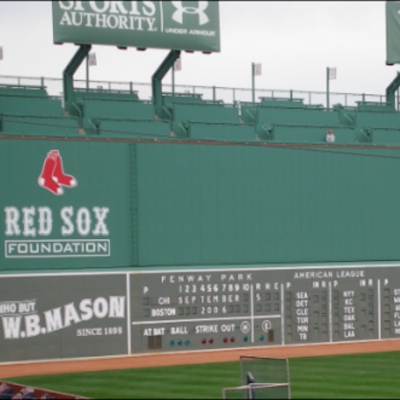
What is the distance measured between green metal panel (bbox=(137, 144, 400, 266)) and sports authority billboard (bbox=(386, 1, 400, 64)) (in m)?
6.60

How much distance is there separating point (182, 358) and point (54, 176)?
18.0 ft

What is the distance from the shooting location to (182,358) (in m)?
18.1

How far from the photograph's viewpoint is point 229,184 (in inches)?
768

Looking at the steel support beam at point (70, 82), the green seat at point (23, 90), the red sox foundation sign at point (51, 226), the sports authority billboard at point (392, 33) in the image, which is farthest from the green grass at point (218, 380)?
the sports authority billboard at point (392, 33)

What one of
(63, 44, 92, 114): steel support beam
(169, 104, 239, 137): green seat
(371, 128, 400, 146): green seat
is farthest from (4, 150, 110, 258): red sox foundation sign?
(371, 128, 400, 146): green seat

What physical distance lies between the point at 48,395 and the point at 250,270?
28.1ft

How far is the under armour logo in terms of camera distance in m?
23.6

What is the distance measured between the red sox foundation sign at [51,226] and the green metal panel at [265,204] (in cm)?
113

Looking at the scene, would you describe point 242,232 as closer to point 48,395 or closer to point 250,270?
point 250,270

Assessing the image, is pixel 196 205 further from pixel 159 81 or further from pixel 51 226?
pixel 159 81

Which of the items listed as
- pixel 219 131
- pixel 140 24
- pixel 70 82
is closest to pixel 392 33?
pixel 219 131

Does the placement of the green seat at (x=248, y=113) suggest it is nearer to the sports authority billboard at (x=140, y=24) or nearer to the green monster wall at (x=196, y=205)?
the sports authority billboard at (x=140, y=24)

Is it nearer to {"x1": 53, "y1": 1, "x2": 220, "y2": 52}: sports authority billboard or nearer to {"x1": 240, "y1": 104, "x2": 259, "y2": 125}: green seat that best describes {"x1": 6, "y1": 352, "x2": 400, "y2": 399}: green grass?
{"x1": 240, "y1": 104, "x2": 259, "y2": 125}: green seat

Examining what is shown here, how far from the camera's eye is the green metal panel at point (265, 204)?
1891cm
